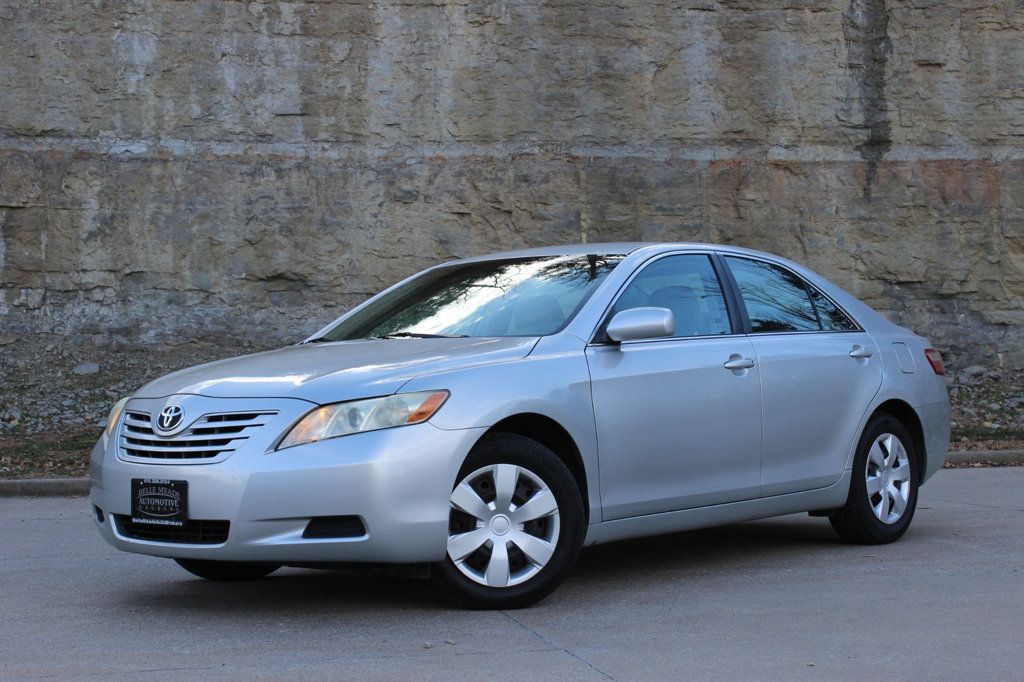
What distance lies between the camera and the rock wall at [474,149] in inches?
673

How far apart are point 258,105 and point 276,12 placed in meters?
1.26

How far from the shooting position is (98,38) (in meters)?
17.4

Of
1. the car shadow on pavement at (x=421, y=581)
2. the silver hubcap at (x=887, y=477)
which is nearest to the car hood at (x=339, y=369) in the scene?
the car shadow on pavement at (x=421, y=581)

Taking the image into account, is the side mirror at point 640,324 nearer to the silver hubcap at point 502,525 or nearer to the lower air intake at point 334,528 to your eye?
the silver hubcap at point 502,525

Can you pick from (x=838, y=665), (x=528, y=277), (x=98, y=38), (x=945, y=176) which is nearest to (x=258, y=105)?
(x=98, y=38)

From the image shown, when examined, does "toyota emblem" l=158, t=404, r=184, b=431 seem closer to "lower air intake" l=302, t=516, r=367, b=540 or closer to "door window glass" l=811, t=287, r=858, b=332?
"lower air intake" l=302, t=516, r=367, b=540

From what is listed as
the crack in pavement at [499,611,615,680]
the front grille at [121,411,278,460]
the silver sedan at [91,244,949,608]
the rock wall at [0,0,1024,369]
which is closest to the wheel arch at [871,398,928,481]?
the silver sedan at [91,244,949,608]

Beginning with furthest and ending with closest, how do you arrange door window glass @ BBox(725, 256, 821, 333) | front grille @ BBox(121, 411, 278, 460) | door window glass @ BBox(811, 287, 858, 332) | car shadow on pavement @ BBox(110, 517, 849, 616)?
door window glass @ BBox(811, 287, 858, 332) < door window glass @ BBox(725, 256, 821, 333) < car shadow on pavement @ BBox(110, 517, 849, 616) < front grille @ BBox(121, 411, 278, 460)

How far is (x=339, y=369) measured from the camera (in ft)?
18.7

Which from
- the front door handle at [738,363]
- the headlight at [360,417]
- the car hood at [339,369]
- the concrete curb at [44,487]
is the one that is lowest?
the concrete curb at [44,487]

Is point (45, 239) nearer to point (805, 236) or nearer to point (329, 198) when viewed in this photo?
point (329, 198)

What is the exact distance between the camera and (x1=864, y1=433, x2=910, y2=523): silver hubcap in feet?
25.0

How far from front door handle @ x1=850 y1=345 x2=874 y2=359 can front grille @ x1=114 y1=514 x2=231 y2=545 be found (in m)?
3.73

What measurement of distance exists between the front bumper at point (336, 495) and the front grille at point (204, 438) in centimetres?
8
